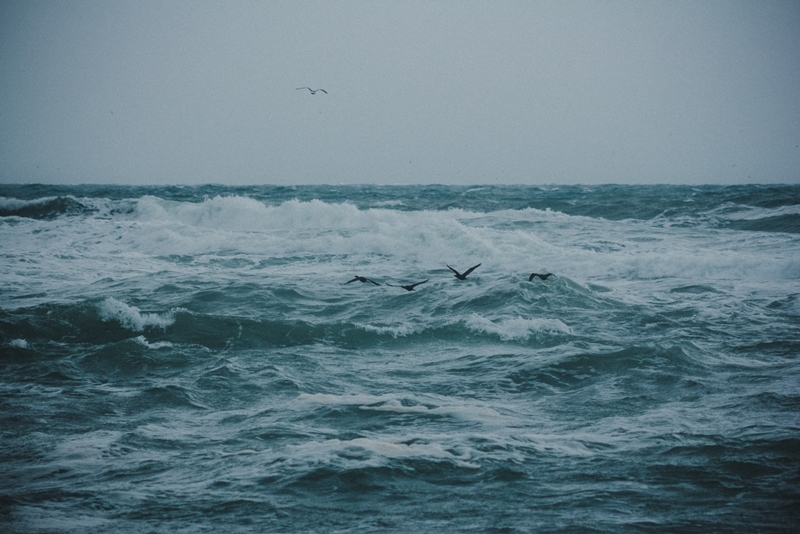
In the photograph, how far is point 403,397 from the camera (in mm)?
6762

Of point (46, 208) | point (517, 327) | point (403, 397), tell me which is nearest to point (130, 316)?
point (403, 397)

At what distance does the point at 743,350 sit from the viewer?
8414 millimetres

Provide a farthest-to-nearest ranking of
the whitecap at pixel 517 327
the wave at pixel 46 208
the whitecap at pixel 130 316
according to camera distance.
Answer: the wave at pixel 46 208
the whitecap at pixel 130 316
the whitecap at pixel 517 327

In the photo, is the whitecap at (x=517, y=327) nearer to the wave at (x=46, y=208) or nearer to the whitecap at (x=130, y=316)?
the whitecap at (x=130, y=316)

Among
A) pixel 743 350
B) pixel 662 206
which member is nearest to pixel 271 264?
pixel 743 350

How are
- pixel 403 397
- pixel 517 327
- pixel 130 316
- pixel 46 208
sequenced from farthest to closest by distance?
pixel 46 208
pixel 130 316
pixel 517 327
pixel 403 397

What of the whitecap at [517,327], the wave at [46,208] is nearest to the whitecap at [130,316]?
the whitecap at [517,327]

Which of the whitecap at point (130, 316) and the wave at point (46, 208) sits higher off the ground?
the wave at point (46, 208)

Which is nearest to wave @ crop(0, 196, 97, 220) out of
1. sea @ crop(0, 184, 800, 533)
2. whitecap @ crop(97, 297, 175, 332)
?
sea @ crop(0, 184, 800, 533)

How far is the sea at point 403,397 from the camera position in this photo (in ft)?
14.7

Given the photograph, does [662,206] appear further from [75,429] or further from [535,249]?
[75,429]

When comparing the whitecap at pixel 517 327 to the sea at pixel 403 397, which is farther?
the whitecap at pixel 517 327

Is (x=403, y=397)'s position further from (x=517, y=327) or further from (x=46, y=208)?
(x=46, y=208)

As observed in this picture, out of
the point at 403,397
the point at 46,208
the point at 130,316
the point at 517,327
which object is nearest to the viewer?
the point at 403,397
